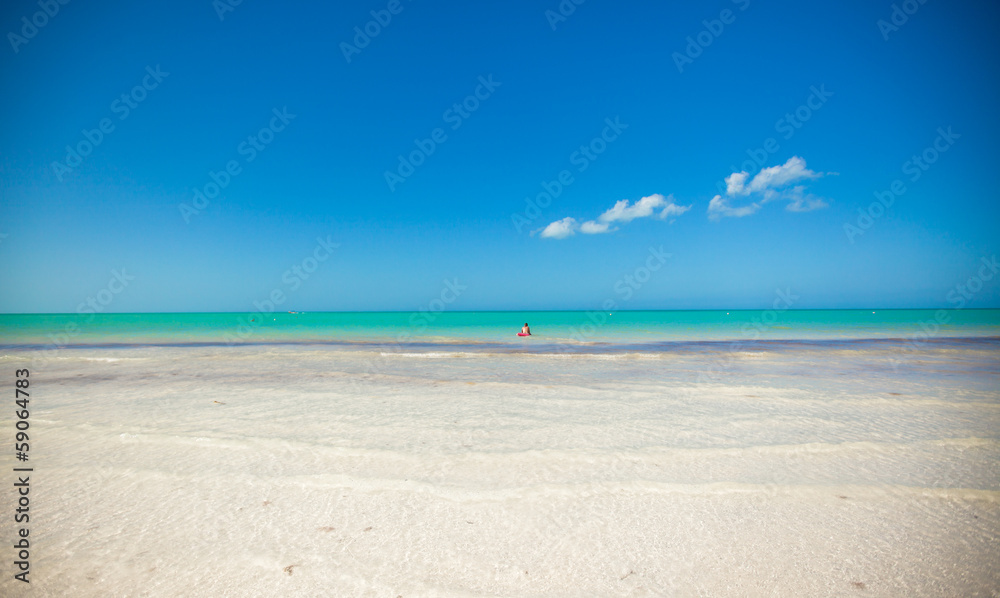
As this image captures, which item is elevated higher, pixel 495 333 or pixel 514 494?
pixel 495 333

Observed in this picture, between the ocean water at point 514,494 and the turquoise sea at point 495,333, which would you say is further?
the turquoise sea at point 495,333

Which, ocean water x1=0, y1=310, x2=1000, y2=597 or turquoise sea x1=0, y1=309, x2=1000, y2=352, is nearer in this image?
ocean water x1=0, y1=310, x2=1000, y2=597

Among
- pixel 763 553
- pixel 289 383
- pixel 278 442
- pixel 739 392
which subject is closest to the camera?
pixel 763 553

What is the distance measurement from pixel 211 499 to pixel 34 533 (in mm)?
1103

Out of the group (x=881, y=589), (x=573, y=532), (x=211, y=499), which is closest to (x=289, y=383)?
(x=211, y=499)

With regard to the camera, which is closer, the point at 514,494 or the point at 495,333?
the point at 514,494

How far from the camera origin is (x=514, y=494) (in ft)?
12.4

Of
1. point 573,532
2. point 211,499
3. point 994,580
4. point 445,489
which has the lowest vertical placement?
point 994,580

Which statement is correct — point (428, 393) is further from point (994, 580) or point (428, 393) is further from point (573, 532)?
point (994, 580)

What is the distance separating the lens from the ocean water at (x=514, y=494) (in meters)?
2.67

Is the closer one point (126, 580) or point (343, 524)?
point (126, 580)

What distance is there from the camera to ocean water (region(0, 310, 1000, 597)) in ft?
8.77

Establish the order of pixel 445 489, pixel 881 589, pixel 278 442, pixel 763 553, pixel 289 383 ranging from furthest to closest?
pixel 289 383
pixel 278 442
pixel 445 489
pixel 763 553
pixel 881 589

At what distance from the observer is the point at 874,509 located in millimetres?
3508
